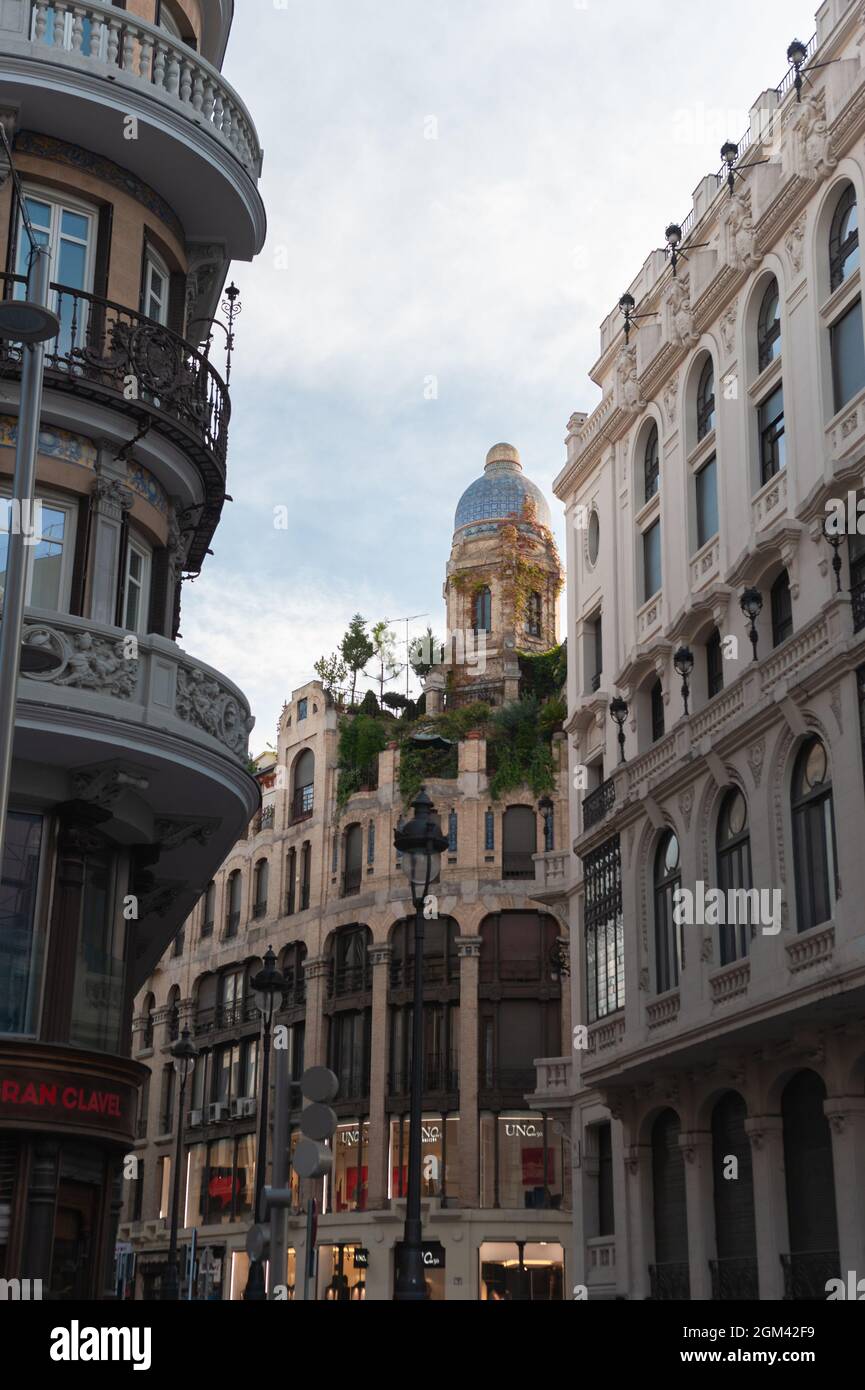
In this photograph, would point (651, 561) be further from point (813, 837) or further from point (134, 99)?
point (134, 99)

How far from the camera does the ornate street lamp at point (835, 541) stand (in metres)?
25.7

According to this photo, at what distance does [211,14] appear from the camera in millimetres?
23656

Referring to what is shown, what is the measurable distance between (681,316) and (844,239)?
242 inches

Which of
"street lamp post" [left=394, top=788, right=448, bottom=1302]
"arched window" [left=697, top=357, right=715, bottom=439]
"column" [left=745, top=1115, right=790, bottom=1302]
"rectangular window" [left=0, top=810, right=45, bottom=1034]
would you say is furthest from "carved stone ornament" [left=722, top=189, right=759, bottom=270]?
"rectangular window" [left=0, top=810, right=45, bottom=1034]

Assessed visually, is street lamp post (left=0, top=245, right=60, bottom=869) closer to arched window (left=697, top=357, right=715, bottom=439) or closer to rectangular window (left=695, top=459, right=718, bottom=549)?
rectangular window (left=695, top=459, right=718, bottom=549)

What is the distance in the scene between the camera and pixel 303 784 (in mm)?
64750

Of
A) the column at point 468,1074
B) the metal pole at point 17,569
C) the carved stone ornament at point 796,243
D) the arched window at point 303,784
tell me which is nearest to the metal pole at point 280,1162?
the metal pole at point 17,569

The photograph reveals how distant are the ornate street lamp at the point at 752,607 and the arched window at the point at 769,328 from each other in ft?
15.3

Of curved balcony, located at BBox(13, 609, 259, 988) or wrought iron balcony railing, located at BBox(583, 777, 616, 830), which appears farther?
wrought iron balcony railing, located at BBox(583, 777, 616, 830)

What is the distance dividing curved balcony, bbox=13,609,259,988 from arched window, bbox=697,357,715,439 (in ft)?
52.6

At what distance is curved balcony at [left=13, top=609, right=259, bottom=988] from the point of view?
16.9 meters

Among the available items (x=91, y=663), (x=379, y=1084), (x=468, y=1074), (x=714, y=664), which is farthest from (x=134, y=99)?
(x=379, y=1084)
